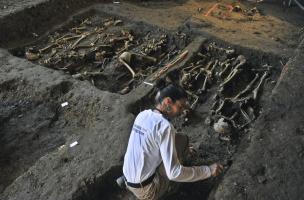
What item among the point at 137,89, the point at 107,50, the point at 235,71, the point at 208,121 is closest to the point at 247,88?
the point at 235,71

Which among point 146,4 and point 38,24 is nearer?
point 38,24

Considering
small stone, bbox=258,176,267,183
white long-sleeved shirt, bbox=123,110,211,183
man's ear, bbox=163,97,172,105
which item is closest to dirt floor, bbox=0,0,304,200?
small stone, bbox=258,176,267,183

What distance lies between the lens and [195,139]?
5.13 meters

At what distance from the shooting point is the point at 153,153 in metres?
3.69

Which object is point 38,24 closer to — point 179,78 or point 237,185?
point 179,78

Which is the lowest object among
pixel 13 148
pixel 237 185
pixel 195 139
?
pixel 13 148

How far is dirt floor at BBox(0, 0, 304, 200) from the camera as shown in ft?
13.9

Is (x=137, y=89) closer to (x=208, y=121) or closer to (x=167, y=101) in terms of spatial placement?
(x=208, y=121)

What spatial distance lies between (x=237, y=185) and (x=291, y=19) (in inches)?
242

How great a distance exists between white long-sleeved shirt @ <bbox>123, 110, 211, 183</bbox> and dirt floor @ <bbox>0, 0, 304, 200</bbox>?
37 cm

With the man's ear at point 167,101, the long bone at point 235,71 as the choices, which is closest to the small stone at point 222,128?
the long bone at point 235,71

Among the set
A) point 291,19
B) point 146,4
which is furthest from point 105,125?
point 291,19

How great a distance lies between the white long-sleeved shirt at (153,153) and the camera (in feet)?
11.6

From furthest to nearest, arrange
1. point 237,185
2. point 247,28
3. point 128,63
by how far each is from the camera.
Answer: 1. point 247,28
2. point 128,63
3. point 237,185
